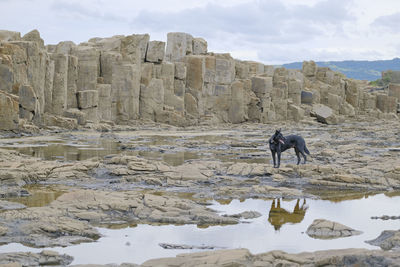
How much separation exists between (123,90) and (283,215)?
2494cm

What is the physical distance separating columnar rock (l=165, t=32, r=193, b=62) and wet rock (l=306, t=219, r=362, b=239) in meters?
33.6

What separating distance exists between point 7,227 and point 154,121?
90.7 feet

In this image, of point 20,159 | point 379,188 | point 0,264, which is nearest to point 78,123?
point 20,159

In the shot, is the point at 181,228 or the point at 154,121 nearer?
the point at 181,228

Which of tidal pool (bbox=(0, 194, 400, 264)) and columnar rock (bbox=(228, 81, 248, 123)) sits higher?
columnar rock (bbox=(228, 81, 248, 123))

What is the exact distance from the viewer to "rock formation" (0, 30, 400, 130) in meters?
26.5

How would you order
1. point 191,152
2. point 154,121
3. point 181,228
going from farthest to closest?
point 154,121 < point 191,152 < point 181,228

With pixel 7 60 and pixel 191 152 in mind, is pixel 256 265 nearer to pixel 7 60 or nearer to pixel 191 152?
pixel 191 152

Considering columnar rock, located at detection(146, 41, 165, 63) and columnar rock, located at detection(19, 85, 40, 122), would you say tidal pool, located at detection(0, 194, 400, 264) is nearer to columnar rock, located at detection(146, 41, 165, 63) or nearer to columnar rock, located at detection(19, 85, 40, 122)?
columnar rock, located at detection(19, 85, 40, 122)

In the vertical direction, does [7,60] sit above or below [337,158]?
above

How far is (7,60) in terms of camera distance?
25.0 m

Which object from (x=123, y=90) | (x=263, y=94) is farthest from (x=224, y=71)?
(x=123, y=90)

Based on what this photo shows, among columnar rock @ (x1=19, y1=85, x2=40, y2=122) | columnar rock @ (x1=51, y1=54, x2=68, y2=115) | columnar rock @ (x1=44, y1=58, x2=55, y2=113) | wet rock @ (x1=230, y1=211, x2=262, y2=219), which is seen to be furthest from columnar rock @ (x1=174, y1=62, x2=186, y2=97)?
wet rock @ (x1=230, y1=211, x2=262, y2=219)

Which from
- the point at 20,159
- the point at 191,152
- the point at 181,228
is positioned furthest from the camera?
the point at 191,152
